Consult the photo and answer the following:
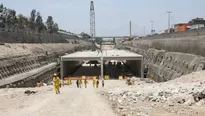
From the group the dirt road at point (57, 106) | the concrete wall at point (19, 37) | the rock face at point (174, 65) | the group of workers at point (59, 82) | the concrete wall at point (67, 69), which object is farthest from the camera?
the concrete wall at point (19, 37)

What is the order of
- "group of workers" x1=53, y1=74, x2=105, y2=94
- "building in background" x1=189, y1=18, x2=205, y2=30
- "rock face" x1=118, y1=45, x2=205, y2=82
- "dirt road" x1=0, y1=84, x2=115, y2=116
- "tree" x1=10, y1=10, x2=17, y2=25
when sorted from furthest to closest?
"tree" x1=10, y1=10, x2=17, y2=25 → "building in background" x1=189, y1=18, x2=205, y2=30 → "rock face" x1=118, y1=45, x2=205, y2=82 → "group of workers" x1=53, y1=74, x2=105, y2=94 → "dirt road" x1=0, y1=84, x2=115, y2=116

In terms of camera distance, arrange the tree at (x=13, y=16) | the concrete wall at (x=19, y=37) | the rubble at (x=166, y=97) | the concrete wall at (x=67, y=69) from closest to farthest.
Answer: the rubble at (x=166, y=97) < the concrete wall at (x=67, y=69) < the concrete wall at (x=19, y=37) < the tree at (x=13, y=16)

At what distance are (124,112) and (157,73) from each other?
3778 cm

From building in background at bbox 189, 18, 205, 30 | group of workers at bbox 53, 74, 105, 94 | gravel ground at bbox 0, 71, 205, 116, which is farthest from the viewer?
building in background at bbox 189, 18, 205, 30

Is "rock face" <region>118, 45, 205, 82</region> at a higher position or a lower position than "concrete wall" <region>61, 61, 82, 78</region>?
higher

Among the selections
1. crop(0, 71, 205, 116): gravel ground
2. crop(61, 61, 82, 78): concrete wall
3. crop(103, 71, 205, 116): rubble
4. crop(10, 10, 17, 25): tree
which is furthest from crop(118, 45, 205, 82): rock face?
crop(10, 10, 17, 25): tree

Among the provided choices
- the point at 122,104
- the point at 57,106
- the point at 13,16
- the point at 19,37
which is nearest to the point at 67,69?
the point at 19,37

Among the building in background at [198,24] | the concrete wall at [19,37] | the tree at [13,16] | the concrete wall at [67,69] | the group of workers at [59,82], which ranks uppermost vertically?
the tree at [13,16]

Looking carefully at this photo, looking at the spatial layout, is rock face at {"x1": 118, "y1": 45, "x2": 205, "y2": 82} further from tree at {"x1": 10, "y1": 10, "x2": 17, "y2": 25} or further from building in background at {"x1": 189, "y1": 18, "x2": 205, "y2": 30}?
tree at {"x1": 10, "y1": 10, "x2": 17, "y2": 25}

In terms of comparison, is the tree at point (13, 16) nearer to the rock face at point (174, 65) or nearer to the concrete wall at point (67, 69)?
the concrete wall at point (67, 69)

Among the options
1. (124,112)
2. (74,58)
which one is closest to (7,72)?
(74,58)

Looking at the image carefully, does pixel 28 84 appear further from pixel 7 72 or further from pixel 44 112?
pixel 44 112

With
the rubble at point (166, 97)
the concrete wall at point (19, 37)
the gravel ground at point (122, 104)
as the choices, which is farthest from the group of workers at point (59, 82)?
the concrete wall at point (19, 37)

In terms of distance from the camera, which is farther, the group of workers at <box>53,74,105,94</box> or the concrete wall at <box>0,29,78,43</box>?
the concrete wall at <box>0,29,78,43</box>
